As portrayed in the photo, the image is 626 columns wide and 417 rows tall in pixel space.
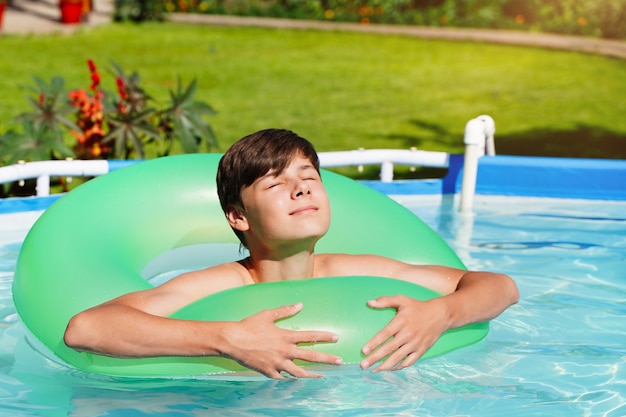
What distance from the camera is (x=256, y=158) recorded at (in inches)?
123

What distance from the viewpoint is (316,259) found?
353 cm

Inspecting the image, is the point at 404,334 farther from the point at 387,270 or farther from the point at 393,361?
the point at 387,270

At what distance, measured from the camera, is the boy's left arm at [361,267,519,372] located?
10.1ft

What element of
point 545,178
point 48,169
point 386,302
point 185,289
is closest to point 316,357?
point 386,302

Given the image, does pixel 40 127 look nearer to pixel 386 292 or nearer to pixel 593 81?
pixel 386 292

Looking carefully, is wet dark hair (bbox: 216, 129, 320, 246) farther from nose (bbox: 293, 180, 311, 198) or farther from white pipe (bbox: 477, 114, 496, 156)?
white pipe (bbox: 477, 114, 496, 156)

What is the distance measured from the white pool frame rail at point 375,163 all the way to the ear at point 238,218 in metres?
1.99

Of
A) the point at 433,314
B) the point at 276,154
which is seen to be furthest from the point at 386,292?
the point at 276,154

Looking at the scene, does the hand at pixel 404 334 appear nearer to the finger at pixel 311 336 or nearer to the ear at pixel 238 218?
the finger at pixel 311 336

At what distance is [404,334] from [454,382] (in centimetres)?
33

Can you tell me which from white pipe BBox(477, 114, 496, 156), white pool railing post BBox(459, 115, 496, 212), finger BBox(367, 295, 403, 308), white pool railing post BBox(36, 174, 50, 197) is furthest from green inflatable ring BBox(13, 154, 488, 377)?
white pipe BBox(477, 114, 496, 156)

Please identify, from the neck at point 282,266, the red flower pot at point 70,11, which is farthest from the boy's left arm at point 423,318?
the red flower pot at point 70,11

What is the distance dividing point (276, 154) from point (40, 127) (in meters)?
2.94

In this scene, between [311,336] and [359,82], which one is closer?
[311,336]
